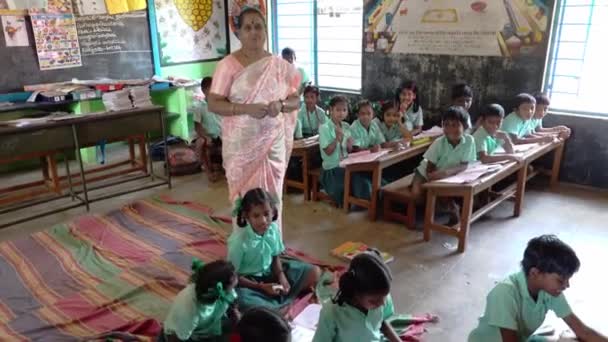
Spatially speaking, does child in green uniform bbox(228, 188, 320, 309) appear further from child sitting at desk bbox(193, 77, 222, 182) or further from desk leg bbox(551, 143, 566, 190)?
desk leg bbox(551, 143, 566, 190)

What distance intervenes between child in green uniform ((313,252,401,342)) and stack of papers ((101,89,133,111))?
3707mm

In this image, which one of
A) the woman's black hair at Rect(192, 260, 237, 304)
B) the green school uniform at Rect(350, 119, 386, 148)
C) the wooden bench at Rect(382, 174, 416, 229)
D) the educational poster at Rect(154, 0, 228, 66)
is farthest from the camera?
the educational poster at Rect(154, 0, 228, 66)

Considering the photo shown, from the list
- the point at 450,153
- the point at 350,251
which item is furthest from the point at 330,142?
the point at 350,251

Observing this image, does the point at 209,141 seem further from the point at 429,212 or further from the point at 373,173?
the point at 429,212

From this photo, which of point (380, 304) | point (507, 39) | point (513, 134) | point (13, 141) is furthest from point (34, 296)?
point (507, 39)

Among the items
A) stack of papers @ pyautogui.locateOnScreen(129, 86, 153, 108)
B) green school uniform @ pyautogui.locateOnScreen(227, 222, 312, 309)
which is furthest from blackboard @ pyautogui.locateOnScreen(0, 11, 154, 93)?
green school uniform @ pyautogui.locateOnScreen(227, 222, 312, 309)

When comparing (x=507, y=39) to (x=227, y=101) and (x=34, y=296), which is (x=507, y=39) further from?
(x=34, y=296)

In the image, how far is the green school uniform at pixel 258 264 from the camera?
7.81ft

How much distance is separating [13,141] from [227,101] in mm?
2014

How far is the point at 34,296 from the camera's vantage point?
275 centimetres

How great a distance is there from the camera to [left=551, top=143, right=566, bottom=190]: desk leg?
14.3ft

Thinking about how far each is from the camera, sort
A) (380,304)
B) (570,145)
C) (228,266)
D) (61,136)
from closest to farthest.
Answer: (380,304)
(228,266)
(61,136)
(570,145)

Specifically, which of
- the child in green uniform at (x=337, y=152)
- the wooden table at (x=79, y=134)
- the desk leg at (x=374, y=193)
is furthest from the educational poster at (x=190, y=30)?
the desk leg at (x=374, y=193)

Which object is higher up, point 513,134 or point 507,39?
point 507,39
